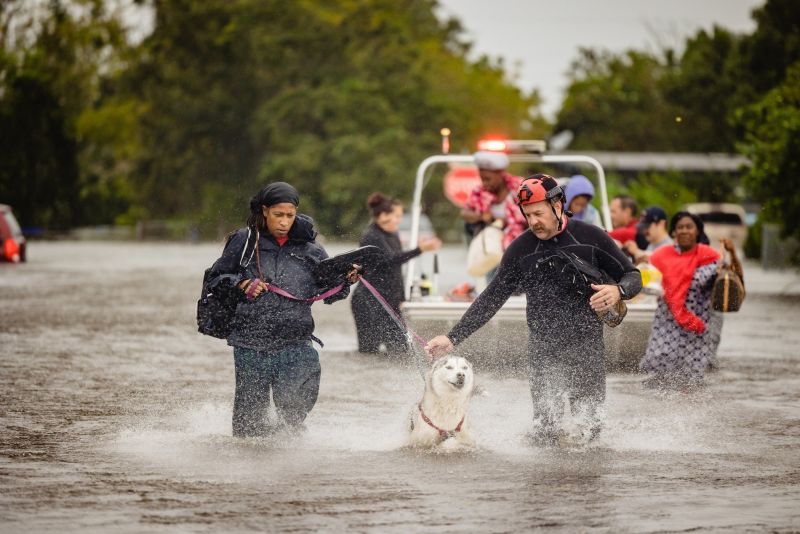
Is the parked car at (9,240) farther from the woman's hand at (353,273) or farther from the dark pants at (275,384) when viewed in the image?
the woman's hand at (353,273)

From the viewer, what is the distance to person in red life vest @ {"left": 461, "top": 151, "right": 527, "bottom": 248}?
1361 centimetres

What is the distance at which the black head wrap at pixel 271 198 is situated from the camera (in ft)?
28.2

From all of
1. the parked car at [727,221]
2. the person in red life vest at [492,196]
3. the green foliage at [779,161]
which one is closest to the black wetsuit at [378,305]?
the person in red life vest at [492,196]

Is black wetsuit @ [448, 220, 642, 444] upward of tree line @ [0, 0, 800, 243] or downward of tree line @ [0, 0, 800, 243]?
downward

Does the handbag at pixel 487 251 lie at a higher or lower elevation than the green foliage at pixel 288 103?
lower

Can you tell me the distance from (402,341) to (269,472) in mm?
6977

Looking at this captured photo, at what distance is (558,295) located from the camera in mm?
8453

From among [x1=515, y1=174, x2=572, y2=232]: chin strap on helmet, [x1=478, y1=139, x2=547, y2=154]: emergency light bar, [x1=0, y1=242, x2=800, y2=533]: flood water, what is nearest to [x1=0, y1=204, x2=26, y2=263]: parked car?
[x1=0, y1=242, x2=800, y2=533]: flood water

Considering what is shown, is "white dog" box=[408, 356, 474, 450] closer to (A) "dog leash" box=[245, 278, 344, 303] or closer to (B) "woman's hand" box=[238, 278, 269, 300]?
(A) "dog leash" box=[245, 278, 344, 303]

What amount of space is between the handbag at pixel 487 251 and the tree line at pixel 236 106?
44.0 meters

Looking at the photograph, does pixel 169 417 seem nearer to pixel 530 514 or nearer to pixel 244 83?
pixel 530 514

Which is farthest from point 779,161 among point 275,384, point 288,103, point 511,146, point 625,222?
point 288,103

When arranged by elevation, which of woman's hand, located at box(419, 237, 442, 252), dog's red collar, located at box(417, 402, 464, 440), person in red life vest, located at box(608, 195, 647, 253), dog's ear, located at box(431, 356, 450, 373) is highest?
person in red life vest, located at box(608, 195, 647, 253)

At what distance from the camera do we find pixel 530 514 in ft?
22.6
